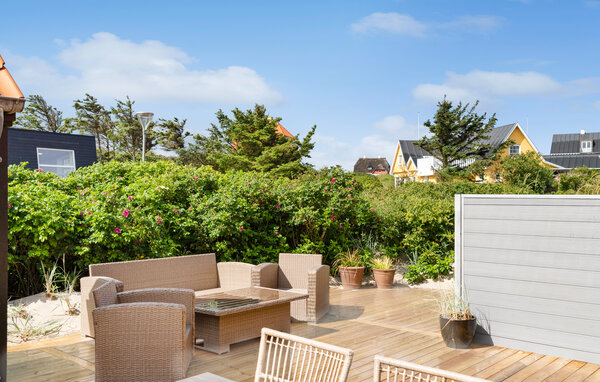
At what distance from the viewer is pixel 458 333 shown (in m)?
4.66

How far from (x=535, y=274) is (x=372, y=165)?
6199cm

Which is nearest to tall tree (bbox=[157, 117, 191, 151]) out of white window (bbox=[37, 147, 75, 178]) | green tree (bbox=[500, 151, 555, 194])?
white window (bbox=[37, 147, 75, 178])

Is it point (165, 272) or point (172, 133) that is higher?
point (172, 133)

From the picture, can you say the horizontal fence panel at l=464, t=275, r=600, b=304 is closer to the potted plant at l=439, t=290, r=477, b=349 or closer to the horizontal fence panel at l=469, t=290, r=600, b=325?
the horizontal fence panel at l=469, t=290, r=600, b=325

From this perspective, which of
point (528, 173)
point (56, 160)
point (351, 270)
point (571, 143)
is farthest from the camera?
point (571, 143)

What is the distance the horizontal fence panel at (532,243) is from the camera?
4.43 m

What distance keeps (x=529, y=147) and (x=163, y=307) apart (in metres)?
34.6

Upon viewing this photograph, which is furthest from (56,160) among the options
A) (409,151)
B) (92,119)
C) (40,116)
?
(409,151)

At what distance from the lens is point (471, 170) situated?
1081 inches

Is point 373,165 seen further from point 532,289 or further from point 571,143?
point 532,289

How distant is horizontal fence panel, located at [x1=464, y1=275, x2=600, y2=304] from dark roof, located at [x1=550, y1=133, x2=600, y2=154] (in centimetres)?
4203

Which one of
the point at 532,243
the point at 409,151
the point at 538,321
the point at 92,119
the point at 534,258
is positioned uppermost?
the point at 92,119

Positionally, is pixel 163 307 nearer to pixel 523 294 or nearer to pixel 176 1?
pixel 523 294

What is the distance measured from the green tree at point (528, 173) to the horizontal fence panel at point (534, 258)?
17741 mm
